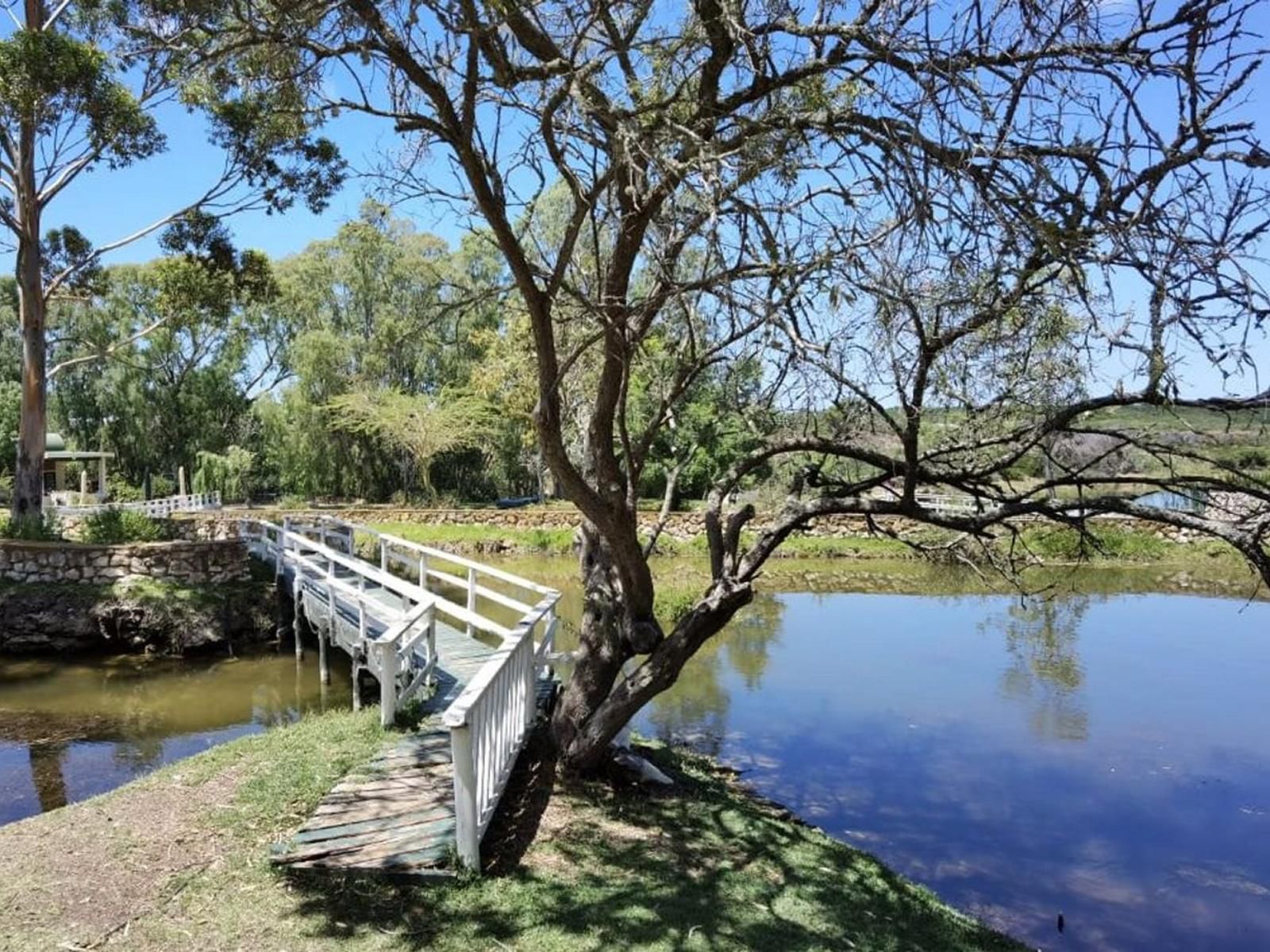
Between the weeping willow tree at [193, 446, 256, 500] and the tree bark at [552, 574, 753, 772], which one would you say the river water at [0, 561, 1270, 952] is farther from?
the weeping willow tree at [193, 446, 256, 500]

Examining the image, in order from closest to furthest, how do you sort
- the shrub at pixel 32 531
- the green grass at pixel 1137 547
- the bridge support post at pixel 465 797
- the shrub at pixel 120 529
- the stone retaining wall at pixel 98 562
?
the bridge support post at pixel 465 797 < the stone retaining wall at pixel 98 562 < the shrub at pixel 32 531 < the shrub at pixel 120 529 < the green grass at pixel 1137 547

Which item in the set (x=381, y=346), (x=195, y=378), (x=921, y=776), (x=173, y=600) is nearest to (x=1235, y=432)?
(x=921, y=776)

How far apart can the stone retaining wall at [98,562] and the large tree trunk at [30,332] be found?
1.96 m

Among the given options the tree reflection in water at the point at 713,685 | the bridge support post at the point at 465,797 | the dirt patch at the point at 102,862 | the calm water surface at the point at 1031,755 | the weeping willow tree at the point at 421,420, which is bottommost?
the calm water surface at the point at 1031,755

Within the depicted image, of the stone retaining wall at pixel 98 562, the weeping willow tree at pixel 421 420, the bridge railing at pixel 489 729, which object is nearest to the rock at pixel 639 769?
the bridge railing at pixel 489 729

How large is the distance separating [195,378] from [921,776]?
128ft

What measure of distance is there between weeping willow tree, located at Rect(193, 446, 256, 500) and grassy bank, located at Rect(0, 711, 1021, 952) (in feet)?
112

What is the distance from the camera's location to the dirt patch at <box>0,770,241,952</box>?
432 cm

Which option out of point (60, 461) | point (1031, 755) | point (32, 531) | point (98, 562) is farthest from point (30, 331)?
point (60, 461)

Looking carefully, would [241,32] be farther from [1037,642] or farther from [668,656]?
[1037,642]

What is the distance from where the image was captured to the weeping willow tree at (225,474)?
3834 cm

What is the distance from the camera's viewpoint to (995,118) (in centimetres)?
427

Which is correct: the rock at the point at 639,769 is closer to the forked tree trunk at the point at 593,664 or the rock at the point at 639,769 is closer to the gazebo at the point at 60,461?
the forked tree trunk at the point at 593,664

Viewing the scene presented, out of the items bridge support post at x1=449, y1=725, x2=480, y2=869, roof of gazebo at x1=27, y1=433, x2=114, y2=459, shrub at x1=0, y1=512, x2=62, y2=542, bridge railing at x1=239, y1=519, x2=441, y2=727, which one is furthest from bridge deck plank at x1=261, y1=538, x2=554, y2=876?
roof of gazebo at x1=27, y1=433, x2=114, y2=459
